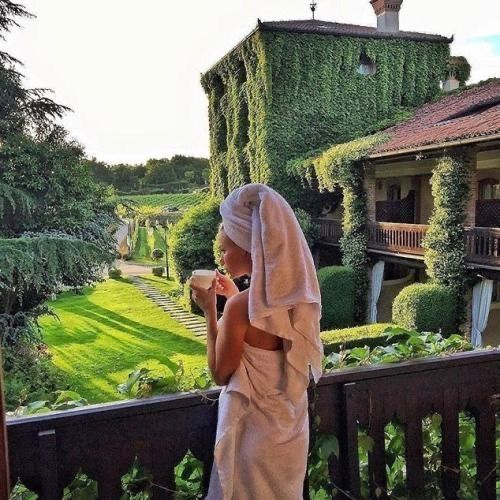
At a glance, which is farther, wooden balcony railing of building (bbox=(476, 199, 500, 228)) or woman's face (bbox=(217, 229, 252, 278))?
wooden balcony railing of building (bbox=(476, 199, 500, 228))

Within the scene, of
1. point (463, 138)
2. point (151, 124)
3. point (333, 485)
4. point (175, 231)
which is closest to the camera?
point (333, 485)

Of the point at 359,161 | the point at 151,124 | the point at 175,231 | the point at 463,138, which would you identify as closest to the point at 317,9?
the point at 359,161

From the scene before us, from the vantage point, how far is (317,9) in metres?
14.1

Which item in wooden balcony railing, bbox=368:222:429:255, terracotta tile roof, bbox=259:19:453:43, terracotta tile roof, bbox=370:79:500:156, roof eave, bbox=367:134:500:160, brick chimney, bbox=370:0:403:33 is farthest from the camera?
brick chimney, bbox=370:0:403:33

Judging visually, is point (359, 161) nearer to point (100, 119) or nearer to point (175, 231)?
point (175, 231)

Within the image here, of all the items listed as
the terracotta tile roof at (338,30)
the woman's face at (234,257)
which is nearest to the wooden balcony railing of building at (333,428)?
the woman's face at (234,257)

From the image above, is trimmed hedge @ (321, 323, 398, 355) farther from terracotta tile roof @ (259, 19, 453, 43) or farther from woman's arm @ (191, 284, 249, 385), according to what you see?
terracotta tile roof @ (259, 19, 453, 43)

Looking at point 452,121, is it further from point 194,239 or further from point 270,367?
point 270,367

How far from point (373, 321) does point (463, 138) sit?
431cm

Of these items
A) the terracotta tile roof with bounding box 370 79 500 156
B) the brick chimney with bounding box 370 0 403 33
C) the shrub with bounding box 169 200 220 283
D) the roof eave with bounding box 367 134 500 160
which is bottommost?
the shrub with bounding box 169 200 220 283

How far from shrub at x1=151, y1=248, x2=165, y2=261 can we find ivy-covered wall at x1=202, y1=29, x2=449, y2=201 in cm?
659

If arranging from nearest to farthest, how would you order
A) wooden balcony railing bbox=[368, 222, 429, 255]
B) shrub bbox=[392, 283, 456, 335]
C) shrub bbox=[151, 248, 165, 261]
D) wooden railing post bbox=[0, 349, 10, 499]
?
1. wooden railing post bbox=[0, 349, 10, 499]
2. shrub bbox=[392, 283, 456, 335]
3. wooden balcony railing bbox=[368, 222, 429, 255]
4. shrub bbox=[151, 248, 165, 261]

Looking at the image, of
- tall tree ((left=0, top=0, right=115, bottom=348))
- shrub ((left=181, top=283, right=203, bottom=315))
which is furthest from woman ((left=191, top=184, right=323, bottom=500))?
shrub ((left=181, top=283, right=203, bottom=315))

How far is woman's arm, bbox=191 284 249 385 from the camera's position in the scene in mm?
1143
